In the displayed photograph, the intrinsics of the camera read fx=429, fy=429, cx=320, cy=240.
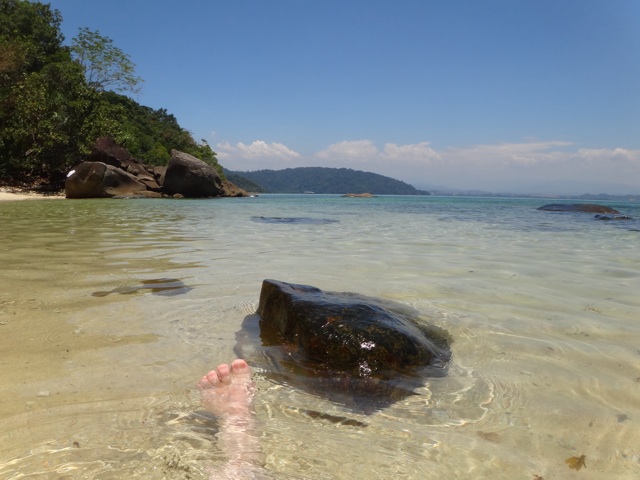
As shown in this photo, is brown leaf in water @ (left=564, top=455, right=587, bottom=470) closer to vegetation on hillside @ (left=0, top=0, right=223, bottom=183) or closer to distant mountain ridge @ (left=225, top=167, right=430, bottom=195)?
vegetation on hillside @ (left=0, top=0, right=223, bottom=183)

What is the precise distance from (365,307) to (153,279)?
2.42 m

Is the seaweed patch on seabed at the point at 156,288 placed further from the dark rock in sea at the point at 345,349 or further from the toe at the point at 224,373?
the toe at the point at 224,373

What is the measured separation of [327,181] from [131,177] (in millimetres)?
122791

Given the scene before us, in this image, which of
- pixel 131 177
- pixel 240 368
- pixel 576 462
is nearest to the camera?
pixel 576 462

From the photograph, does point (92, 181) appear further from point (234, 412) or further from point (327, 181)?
point (327, 181)

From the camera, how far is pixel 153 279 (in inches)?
168

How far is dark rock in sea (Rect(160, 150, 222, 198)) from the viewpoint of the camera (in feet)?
93.0

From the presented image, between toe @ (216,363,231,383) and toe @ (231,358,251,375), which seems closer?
toe @ (216,363,231,383)

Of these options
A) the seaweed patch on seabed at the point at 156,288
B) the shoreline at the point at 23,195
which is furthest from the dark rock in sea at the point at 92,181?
the seaweed patch on seabed at the point at 156,288

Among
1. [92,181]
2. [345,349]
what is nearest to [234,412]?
[345,349]

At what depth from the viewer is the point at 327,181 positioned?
485ft

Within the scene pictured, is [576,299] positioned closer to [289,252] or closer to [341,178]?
[289,252]

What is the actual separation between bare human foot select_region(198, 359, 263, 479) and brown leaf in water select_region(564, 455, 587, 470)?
115 centimetres

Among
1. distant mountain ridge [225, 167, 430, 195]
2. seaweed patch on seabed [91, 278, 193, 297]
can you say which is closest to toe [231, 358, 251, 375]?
seaweed patch on seabed [91, 278, 193, 297]
